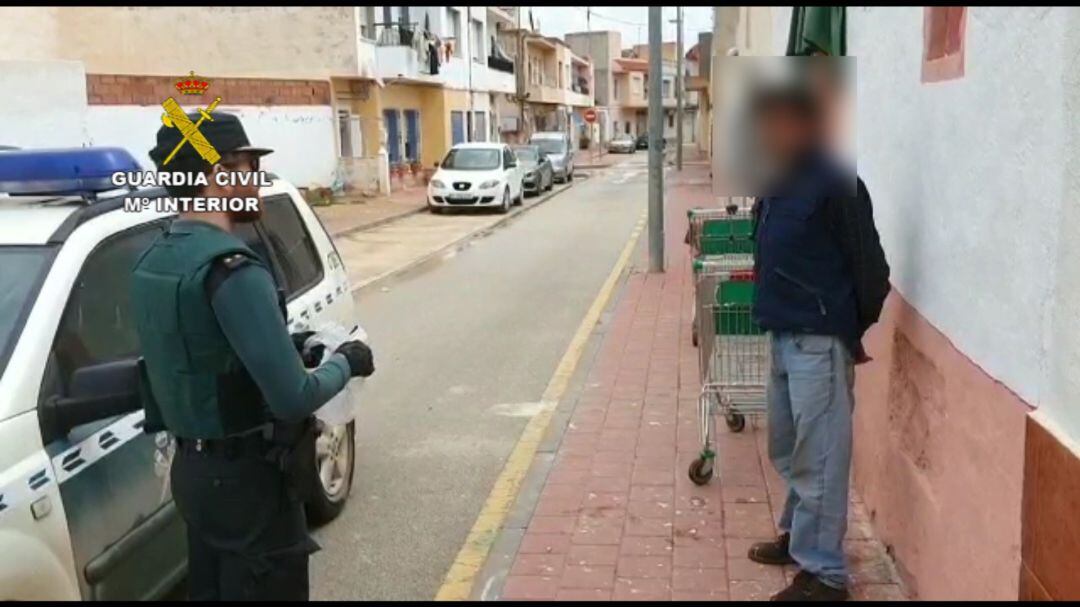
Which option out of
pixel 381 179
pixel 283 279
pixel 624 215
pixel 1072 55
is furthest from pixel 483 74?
pixel 1072 55

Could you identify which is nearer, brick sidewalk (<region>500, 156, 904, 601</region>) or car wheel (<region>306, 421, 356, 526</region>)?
brick sidewalk (<region>500, 156, 904, 601</region>)

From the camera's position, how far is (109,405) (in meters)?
3.03

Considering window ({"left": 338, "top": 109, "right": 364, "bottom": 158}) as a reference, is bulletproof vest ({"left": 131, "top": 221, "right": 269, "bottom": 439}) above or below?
below

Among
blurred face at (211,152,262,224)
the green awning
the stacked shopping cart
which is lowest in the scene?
the stacked shopping cart

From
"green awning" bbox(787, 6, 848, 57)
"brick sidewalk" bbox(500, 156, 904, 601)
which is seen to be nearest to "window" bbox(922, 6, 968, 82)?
"green awning" bbox(787, 6, 848, 57)

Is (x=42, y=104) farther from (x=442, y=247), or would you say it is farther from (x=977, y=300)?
(x=977, y=300)

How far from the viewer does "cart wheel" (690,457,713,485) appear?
16.7ft

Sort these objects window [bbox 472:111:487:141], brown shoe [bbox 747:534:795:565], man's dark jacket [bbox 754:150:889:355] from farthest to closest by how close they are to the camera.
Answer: window [bbox 472:111:487:141] < brown shoe [bbox 747:534:795:565] < man's dark jacket [bbox 754:150:889:355]

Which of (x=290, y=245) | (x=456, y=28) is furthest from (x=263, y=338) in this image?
(x=456, y=28)

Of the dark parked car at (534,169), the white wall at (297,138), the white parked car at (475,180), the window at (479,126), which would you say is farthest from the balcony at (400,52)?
the window at (479,126)

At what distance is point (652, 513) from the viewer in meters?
4.80

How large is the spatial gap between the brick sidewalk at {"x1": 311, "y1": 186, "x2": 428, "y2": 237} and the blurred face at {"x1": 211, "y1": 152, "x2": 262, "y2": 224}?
15.7m

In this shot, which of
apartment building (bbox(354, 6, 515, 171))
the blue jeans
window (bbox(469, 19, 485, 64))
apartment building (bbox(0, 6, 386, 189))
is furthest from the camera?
window (bbox(469, 19, 485, 64))

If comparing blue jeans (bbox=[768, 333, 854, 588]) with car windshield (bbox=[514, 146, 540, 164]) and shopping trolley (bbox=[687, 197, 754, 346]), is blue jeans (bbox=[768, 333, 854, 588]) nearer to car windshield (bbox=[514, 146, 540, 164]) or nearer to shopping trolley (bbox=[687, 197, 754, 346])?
shopping trolley (bbox=[687, 197, 754, 346])
